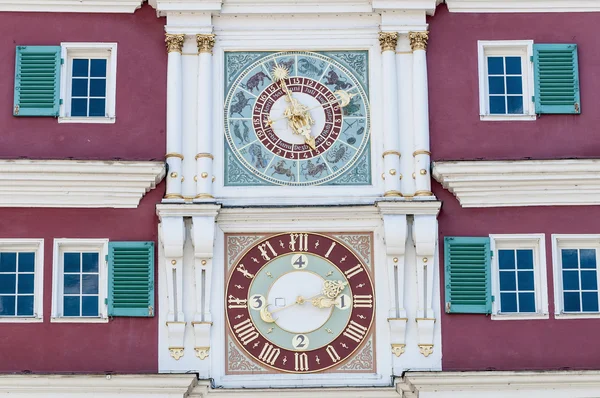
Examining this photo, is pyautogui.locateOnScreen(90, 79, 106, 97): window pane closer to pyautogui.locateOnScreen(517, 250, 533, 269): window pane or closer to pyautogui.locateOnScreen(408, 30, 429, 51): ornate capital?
pyautogui.locateOnScreen(408, 30, 429, 51): ornate capital

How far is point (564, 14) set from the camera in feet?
73.9

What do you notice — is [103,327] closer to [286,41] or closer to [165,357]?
[165,357]

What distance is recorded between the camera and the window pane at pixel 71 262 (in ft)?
70.9

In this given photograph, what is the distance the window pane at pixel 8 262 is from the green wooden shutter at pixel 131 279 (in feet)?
4.05

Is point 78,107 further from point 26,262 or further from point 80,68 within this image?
point 26,262

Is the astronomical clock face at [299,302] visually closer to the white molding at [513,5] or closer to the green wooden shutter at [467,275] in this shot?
the green wooden shutter at [467,275]

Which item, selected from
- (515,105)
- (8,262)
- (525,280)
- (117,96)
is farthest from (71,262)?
(515,105)

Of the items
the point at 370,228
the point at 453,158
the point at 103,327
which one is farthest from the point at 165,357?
the point at 453,158

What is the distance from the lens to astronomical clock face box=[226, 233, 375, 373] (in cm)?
Answer: 2141

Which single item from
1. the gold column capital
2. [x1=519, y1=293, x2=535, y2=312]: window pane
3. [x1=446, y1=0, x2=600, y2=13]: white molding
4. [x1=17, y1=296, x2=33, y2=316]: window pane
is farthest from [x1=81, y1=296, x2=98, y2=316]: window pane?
[x1=446, y1=0, x2=600, y2=13]: white molding

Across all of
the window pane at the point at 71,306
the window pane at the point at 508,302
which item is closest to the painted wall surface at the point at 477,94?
the window pane at the point at 508,302

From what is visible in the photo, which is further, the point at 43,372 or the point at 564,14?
the point at 564,14

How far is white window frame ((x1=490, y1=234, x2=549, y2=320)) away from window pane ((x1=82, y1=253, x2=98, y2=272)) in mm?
5086

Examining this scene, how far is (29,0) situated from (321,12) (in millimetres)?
3888
